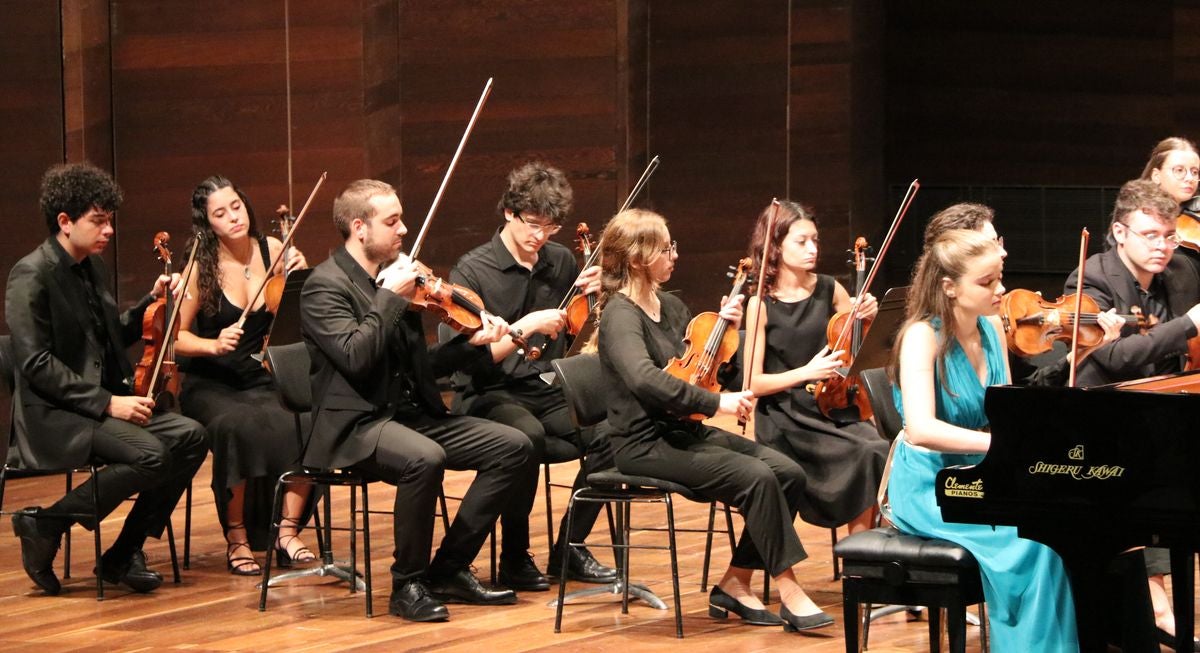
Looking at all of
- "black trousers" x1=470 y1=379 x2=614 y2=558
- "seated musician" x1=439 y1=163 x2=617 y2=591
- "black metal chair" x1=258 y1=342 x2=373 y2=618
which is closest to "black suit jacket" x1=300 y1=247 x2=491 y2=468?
Answer: "black metal chair" x1=258 y1=342 x2=373 y2=618

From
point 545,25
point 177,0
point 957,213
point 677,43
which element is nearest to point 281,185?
point 177,0

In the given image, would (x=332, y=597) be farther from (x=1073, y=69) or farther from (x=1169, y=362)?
(x=1073, y=69)

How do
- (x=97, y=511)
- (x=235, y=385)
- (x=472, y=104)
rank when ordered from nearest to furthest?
1. (x=97, y=511)
2. (x=235, y=385)
3. (x=472, y=104)

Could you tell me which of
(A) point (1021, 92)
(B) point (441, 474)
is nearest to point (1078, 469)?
(B) point (441, 474)

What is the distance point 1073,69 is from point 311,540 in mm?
6127

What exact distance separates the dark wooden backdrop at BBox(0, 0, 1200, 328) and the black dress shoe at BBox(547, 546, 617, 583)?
2.89 m

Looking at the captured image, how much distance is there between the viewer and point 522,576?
4684 millimetres

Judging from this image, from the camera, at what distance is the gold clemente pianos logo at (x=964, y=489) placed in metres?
2.91

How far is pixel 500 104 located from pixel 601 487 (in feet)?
12.1

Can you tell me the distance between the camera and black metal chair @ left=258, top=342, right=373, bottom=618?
435 cm

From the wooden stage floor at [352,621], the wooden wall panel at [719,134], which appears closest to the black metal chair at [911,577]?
the wooden stage floor at [352,621]

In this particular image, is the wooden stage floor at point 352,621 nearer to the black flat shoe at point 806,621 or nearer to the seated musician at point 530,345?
the black flat shoe at point 806,621

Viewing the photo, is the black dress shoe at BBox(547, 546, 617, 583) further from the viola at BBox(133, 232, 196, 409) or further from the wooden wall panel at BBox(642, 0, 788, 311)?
the wooden wall panel at BBox(642, 0, 788, 311)

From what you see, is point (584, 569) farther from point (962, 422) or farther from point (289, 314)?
point (962, 422)
